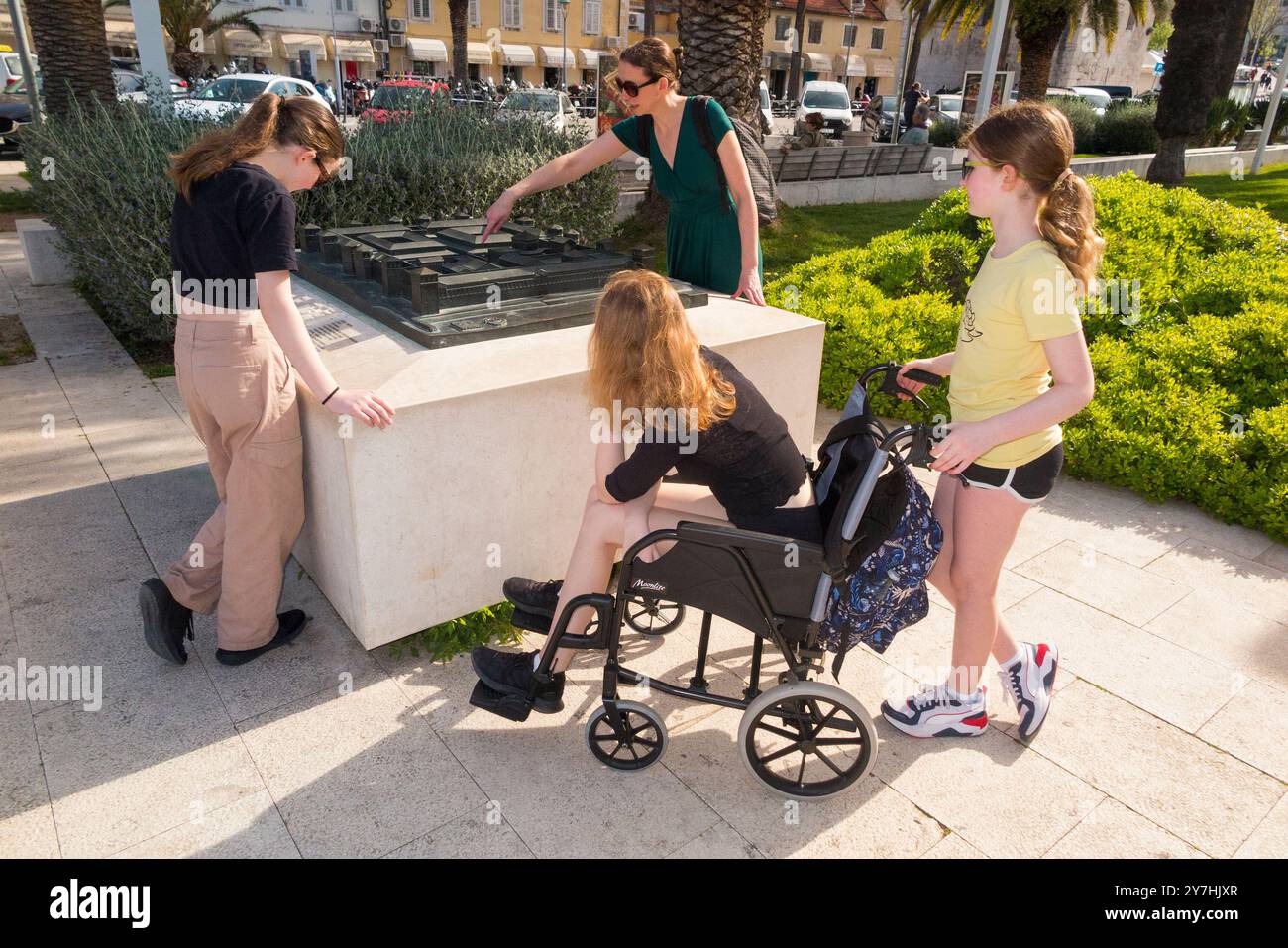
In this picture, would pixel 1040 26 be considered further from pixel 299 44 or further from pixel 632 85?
pixel 299 44

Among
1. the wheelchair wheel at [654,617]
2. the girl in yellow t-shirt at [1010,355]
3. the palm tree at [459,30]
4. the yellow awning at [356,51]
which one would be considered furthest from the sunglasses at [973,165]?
the yellow awning at [356,51]

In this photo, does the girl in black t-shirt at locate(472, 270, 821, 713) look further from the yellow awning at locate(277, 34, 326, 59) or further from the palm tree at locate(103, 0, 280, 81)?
the yellow awning at locate(277, 34, 326, 59)

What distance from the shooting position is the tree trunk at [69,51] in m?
8.61

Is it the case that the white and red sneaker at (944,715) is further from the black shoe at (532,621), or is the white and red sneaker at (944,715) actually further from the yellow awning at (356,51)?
the yellow awning at (356,51)

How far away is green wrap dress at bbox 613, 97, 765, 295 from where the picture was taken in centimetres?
377

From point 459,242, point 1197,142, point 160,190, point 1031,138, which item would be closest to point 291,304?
point 459,242

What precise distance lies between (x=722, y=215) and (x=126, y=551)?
3.10 meters

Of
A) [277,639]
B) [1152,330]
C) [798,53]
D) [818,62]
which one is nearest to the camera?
[277,639]

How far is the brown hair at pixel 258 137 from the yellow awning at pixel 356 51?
4740 cm

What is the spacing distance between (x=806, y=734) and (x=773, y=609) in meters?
0.43

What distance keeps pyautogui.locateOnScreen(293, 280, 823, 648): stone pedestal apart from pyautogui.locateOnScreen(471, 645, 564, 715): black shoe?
1.66 ft

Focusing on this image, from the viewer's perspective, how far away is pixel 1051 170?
2336 mm

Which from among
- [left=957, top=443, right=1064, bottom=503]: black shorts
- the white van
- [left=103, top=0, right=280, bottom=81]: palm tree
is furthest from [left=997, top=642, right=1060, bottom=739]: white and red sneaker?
[left=103, top=0, right=280, bottom=81]: palm tree

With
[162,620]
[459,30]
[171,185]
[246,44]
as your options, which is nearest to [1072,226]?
[162,620]
